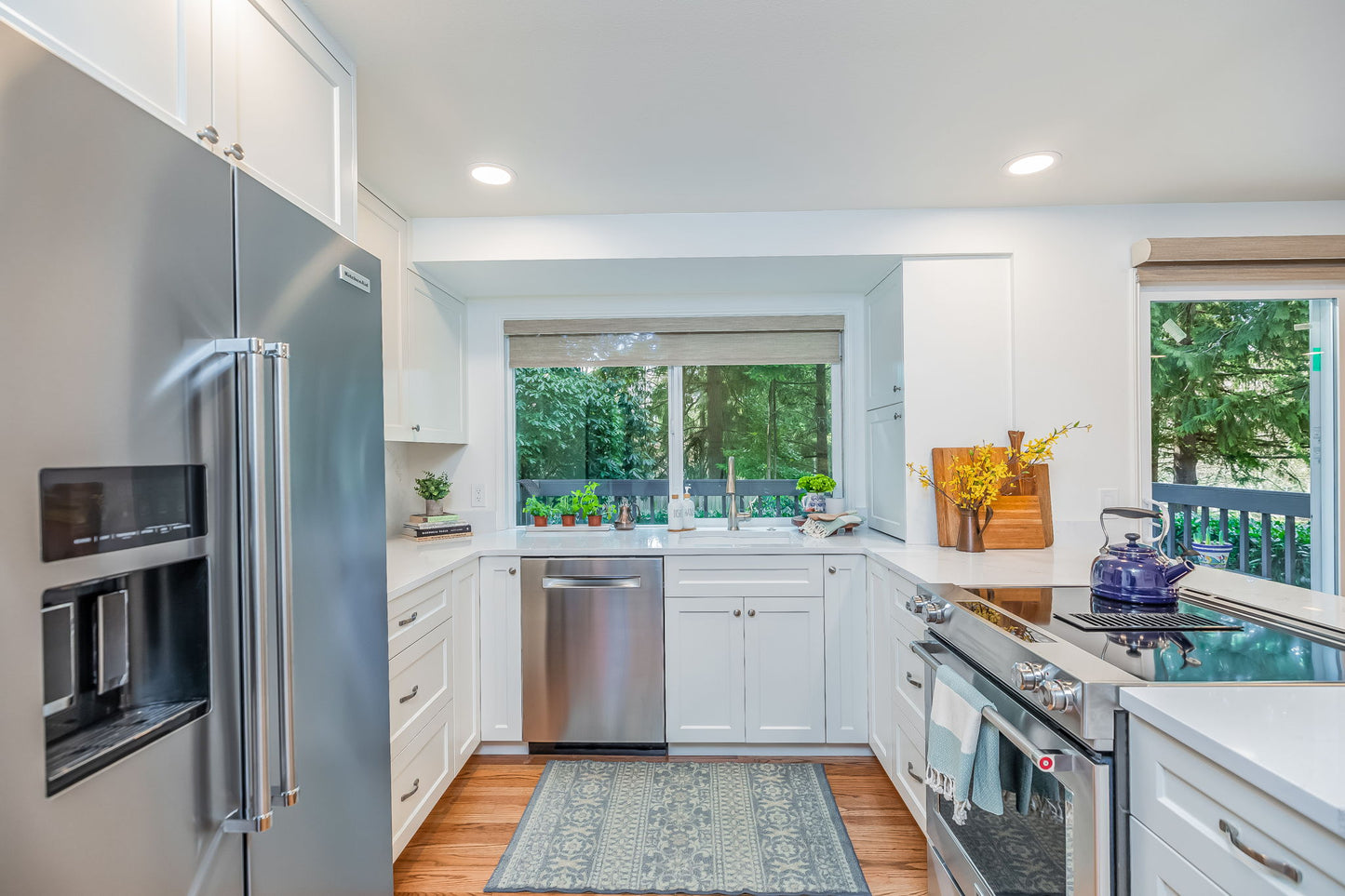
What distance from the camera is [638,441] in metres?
3.23

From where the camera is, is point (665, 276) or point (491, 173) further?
point (665, 276)

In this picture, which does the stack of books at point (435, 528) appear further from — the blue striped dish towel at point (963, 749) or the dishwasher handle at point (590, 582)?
the blue striped dish towel at point (963, 749)

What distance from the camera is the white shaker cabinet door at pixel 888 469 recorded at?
2576 millimetres

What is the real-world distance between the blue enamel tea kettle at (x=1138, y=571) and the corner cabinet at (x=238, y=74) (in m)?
2.07

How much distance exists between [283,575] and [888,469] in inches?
94.5

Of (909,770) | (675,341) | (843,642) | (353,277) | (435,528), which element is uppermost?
(675,341)

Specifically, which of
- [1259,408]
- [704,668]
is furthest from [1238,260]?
[704,668]

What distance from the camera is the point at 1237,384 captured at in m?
Answer: 2.60

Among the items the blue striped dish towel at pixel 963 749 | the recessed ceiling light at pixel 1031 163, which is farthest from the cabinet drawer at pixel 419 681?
the recessed ceiling light at pixel 1031 163

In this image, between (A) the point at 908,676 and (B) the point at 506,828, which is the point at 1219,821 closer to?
(A) the point at 908,676

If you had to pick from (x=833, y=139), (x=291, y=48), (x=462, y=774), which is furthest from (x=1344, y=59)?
(x=462, y=774)

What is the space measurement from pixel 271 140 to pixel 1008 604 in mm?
2027

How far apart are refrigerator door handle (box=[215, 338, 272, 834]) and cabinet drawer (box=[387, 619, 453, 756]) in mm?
707

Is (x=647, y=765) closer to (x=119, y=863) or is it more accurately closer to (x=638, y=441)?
(x=638, y=441)
